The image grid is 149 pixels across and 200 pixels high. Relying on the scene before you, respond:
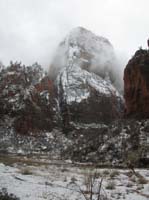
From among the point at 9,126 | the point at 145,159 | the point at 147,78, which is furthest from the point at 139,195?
the point at 9,126

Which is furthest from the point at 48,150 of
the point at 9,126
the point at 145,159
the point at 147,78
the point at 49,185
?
the point at 49,185

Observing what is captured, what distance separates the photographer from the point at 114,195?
24.8 meters

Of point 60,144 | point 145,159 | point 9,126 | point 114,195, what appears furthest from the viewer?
point 9,126

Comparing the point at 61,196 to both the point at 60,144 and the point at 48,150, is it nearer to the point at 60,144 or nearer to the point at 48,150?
the point at 48,150

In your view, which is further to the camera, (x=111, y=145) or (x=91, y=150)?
(x=91, y=150)

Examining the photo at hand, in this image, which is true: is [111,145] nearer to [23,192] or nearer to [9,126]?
[23,192]

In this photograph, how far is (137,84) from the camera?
309 feet

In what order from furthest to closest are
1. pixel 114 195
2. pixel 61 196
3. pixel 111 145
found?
pixel 111 145 < pixel 114 195 < pixel 61 196

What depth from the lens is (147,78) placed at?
90.8 meters

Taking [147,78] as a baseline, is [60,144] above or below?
below

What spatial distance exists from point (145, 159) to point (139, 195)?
120 feet

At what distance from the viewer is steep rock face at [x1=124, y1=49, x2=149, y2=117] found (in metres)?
90.7

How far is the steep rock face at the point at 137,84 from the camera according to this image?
298ft

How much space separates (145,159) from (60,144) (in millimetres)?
121782
